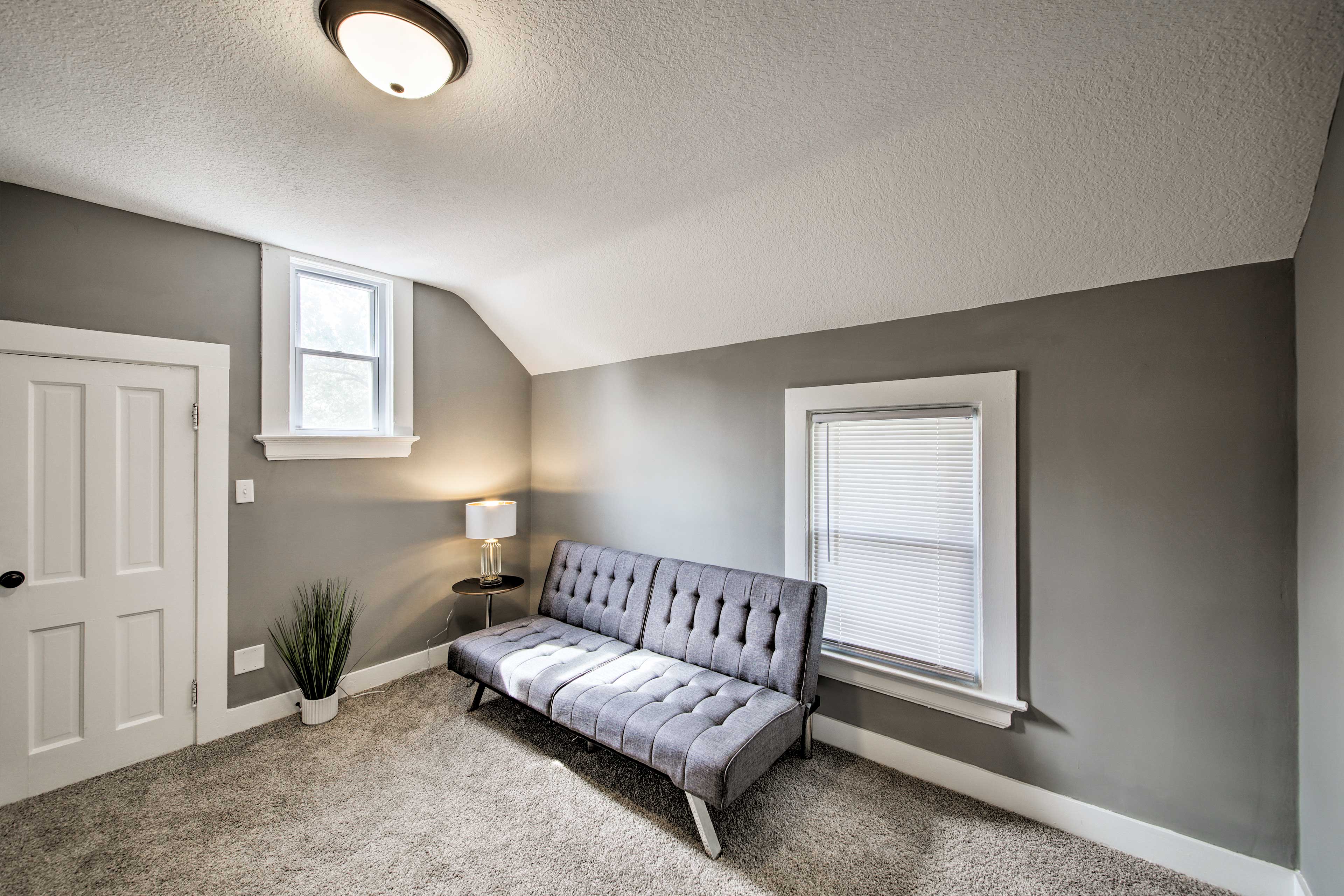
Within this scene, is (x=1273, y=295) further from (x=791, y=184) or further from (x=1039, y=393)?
(x=791, y=184)

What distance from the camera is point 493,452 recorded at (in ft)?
12.5

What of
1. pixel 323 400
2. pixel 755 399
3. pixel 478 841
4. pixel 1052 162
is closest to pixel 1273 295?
pixel 1052 162

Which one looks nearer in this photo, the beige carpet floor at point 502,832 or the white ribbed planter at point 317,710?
the beige carpet floor at point 502,832

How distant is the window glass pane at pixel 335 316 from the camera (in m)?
3.01

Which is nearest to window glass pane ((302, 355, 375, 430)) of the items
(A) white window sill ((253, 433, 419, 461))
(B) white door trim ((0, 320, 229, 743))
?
(A) white window sill ((253, 433, 419, 461))

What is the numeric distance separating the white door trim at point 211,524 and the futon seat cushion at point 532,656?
1040 millimetres

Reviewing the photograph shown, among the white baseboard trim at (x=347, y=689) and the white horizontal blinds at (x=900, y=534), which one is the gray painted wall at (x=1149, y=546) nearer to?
the white horizontal blinds at (x=900, y=534)

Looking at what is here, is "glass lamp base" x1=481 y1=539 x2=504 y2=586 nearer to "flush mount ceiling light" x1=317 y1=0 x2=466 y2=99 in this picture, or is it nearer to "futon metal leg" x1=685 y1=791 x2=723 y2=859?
"futon metal leg" x1=685 y1=791 x2=723 y2=859

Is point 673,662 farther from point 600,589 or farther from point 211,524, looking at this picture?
point 211,524

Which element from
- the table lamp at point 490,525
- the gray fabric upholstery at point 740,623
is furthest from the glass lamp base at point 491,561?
the gray fabric upholstery at point 740,623

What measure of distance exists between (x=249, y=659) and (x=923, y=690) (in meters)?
3.19

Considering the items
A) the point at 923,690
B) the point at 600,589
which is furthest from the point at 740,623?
the point at 600,589

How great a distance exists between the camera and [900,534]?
2.41m

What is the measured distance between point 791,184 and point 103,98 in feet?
7.04
